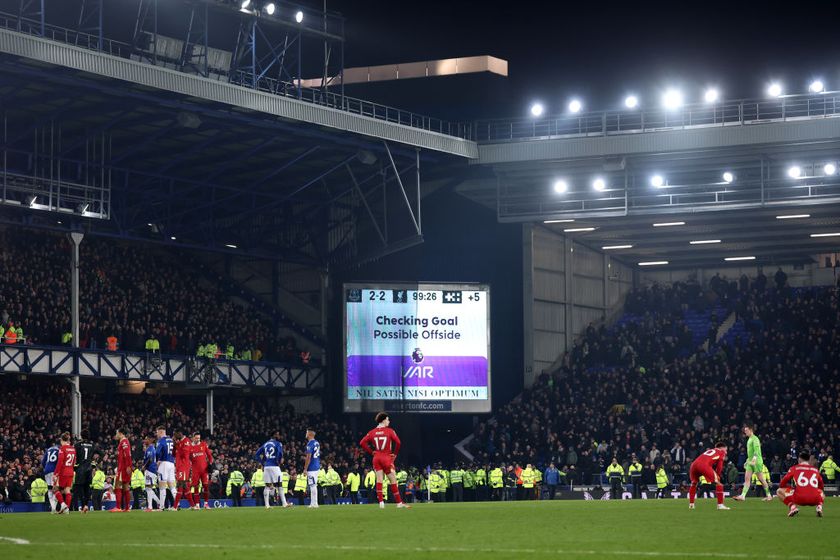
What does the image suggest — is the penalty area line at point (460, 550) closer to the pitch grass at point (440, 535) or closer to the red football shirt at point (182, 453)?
the pitch grass at point (440, 535)

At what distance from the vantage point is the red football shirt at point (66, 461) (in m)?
32.5

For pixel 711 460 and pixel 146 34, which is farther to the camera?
pixel 146 34

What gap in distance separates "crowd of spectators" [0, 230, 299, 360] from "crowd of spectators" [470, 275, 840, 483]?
38.6ft

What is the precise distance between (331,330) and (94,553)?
143ft

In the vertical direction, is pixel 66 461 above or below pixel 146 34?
below

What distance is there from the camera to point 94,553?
17.5m

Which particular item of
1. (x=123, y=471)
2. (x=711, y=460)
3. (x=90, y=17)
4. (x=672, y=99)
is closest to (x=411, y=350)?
(x=672, y=99)

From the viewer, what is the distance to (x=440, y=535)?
66.7ft

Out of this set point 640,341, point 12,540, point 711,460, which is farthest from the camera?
point 640,341

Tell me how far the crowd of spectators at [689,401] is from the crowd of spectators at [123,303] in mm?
11769

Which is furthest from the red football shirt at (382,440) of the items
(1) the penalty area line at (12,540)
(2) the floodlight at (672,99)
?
(2) the floodlight at (672,99)

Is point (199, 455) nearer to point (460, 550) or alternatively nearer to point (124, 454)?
point (124, 454)

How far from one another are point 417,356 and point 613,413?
883 centimetres

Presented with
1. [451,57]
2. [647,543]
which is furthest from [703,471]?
[451,57]
